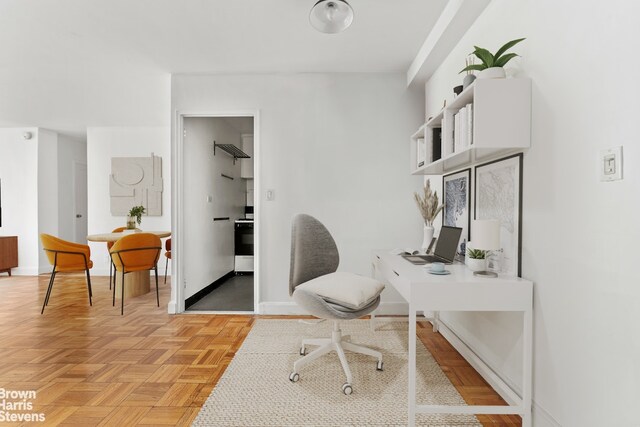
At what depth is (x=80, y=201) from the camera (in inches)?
256

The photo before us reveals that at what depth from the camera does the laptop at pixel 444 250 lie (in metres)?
2.31

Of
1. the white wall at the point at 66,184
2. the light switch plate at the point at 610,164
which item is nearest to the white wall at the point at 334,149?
the light switch plate at the point at 610,164

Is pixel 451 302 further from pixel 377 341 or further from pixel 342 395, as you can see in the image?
pixel 377 341

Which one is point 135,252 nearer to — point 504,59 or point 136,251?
point 136,251

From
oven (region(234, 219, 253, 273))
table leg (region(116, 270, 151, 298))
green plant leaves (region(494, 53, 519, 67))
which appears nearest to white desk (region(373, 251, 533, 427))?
green plant leaves (region(494, 53, 519, 67))

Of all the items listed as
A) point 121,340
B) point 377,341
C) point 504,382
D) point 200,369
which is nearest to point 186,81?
point 121,340

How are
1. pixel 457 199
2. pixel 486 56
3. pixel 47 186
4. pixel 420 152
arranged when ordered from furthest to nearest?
pixel 47 186, pixel 420 152, pixel 457 199, pixel 486 56

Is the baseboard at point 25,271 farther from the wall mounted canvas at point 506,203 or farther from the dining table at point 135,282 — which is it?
the wall mounted canvas at point 506,203

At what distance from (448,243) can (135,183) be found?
515cm

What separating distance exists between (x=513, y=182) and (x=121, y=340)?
317cm

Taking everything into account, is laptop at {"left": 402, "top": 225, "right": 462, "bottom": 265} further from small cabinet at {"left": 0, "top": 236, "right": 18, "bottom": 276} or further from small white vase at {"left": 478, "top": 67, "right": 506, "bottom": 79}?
small cabinet at {"left": 0, "top": 236, "right": 18, "bottom": 276}

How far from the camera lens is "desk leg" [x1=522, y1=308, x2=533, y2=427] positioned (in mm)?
1595

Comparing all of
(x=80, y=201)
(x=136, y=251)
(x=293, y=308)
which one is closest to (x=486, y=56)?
(x=293, y=308)

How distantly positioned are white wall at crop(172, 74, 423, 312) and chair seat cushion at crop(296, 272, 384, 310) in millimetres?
1258
